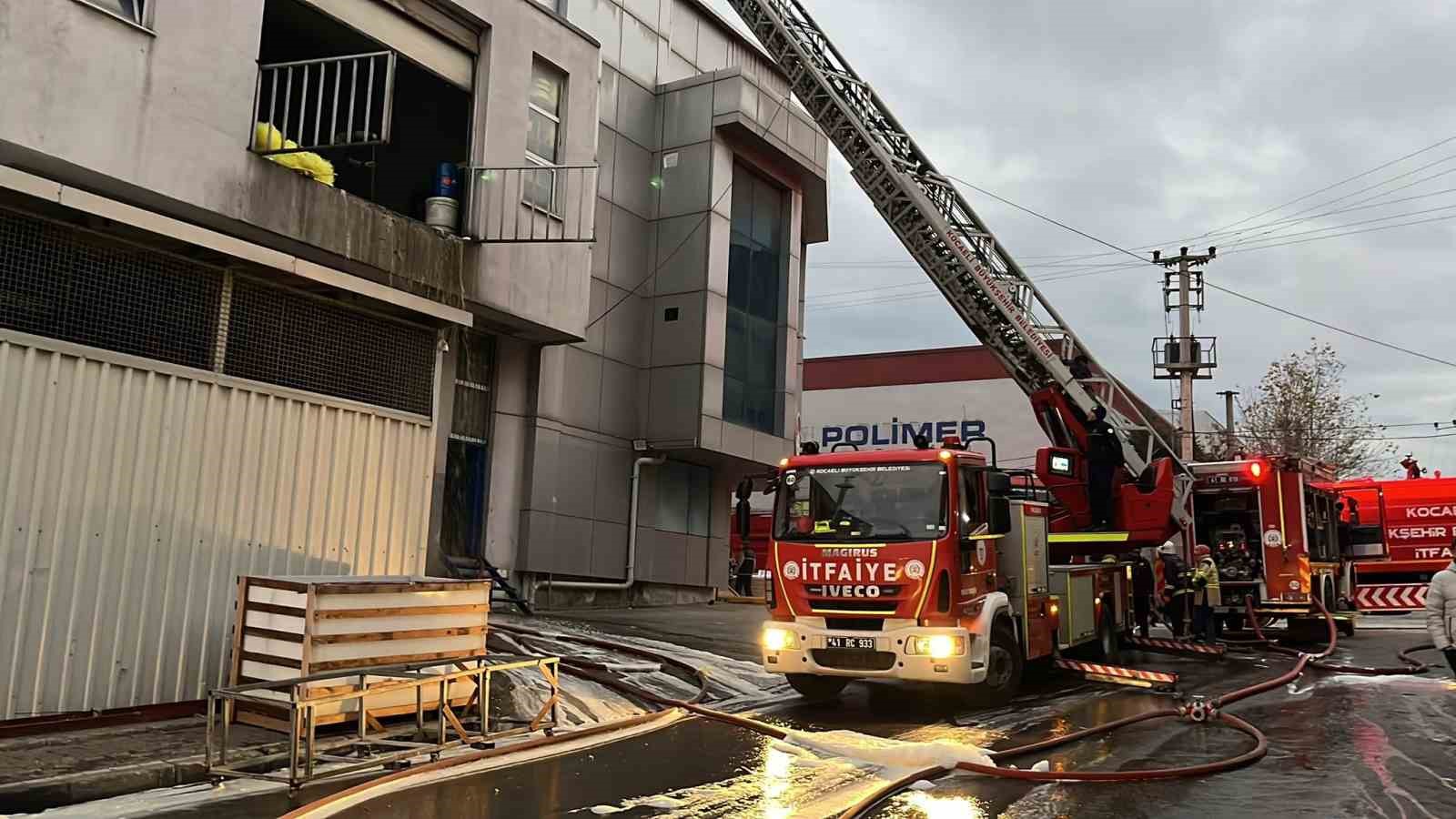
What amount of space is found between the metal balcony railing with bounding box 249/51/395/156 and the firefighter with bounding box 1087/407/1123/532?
10.6 m

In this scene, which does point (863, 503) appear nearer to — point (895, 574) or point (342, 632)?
point (895, 574)

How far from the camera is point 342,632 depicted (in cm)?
834

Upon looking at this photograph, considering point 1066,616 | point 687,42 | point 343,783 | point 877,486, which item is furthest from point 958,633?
point 687,42

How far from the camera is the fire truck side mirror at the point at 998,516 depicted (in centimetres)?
1088

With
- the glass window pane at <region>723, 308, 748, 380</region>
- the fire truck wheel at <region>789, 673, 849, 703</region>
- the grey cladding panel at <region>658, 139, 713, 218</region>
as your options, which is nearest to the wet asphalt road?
the fire truck wheel at <region>789, 673, 849, 703</region>

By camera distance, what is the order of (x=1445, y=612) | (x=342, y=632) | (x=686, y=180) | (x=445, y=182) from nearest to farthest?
(x=342, y=632) → (x=1445, y=612) → (x=445, y=182) → (x=686, y=180)

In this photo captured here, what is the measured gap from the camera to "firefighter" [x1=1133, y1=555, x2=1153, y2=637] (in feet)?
53.3

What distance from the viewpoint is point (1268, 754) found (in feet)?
27.3

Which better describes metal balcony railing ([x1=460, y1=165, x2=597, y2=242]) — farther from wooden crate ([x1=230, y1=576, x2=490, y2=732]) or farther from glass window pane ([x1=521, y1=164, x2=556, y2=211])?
wooden crate ([x1=230, y1=576, x2=490, y2=732])

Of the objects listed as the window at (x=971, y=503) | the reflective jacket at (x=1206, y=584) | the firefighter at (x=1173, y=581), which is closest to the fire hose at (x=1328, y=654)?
the reflective jacket at (x=1206, y=584)

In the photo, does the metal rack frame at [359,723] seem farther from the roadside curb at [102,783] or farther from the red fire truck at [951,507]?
the red fire truck at [951,507]

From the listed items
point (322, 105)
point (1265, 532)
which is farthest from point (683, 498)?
point (322, 105)

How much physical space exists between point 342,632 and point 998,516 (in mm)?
6511

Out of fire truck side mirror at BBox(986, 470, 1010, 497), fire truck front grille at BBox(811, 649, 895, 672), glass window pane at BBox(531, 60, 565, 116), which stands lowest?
fire truck front grille at BBox(811, 649, 895, 672)
